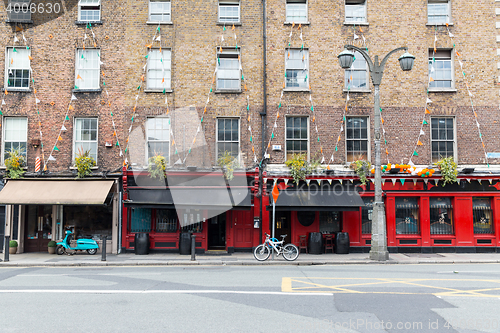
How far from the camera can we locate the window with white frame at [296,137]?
61.3 feet

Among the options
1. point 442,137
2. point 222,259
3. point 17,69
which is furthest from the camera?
point 442,137

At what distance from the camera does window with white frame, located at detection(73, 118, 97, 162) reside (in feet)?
61.2

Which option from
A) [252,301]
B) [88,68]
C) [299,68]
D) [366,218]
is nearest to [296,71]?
[299,68]

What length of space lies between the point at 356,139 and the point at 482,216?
6764mm

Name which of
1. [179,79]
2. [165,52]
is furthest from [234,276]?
[165,52]

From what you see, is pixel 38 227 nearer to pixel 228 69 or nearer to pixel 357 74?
pixel 228 69

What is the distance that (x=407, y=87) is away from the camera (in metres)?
18.8

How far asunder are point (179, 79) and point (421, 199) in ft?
40.9

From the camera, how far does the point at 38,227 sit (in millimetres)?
18812

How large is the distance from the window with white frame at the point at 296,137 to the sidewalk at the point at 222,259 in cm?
472

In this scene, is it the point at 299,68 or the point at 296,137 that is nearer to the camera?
the point at 296,137

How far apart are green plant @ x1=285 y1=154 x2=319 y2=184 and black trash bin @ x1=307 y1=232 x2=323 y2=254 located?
8.09 feet

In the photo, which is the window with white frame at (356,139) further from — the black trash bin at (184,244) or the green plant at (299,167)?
the black trash bin at (184,244)

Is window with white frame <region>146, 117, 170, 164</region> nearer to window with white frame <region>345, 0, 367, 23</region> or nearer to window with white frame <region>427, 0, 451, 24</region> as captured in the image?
window with white frame <region>345, 0, 367, 23</region>
